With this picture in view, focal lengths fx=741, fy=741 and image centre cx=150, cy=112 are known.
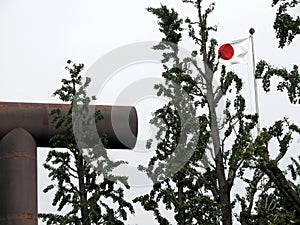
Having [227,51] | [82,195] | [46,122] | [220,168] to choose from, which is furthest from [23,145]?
[220,168]

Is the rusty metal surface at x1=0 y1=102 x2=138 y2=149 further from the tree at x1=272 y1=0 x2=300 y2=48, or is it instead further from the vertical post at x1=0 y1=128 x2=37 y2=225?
the tree at x1=272 y1=0 x2=300 y2=48

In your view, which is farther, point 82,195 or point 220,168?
point 82,195

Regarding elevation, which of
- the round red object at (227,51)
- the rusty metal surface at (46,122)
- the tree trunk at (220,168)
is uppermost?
the round red object at (227,51)

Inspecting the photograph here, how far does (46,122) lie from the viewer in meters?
28.2

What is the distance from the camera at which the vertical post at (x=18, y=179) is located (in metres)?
26.8

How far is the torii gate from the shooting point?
1060 inches

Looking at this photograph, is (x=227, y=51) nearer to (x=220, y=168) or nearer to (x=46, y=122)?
(x=220, y=168)

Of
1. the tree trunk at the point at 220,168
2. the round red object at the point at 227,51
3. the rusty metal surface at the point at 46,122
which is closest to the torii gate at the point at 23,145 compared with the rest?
the rusty metal surface at the point at 46,122

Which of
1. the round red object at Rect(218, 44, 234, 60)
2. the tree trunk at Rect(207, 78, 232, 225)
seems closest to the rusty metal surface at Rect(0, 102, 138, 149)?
the round red object at Rect(218, 44, 234, 60)

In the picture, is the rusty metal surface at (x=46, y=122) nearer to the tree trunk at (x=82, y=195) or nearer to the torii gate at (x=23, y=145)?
the torii gate at (x=23, y=145)

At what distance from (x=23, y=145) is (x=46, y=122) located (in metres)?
1.27

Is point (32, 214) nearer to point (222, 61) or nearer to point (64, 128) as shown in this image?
point (64, 128)

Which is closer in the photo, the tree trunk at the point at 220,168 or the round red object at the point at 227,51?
the tree trunk at the point at 220,168

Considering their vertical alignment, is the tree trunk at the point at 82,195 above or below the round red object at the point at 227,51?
below
